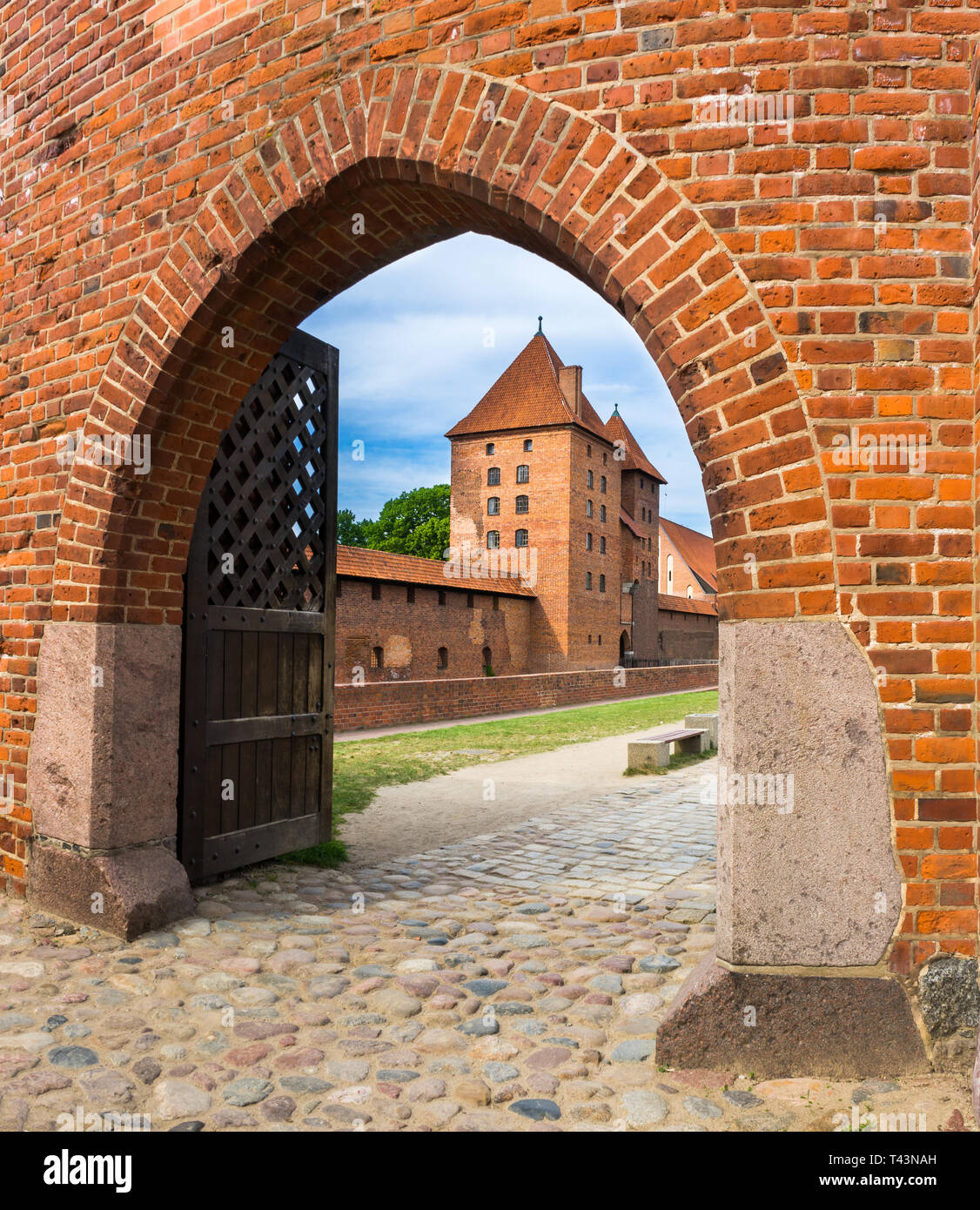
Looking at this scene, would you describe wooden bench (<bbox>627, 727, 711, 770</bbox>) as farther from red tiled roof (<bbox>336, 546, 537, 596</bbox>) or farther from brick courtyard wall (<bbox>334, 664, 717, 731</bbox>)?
red tiled roof (<bbox>336, 546, 537, 596</bbox>)

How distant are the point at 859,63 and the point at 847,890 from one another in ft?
8.20

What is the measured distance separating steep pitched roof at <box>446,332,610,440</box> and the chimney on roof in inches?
12.7

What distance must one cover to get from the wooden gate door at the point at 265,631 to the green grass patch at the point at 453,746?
1.91 ft

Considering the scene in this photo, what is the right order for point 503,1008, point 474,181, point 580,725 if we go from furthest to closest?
point 580,725 → point 503,1008 → point 474,181

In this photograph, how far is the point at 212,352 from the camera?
4.08m

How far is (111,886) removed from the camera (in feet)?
13.0

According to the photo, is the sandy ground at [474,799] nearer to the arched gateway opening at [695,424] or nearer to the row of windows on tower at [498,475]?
the arched gateway opening at [695,424]

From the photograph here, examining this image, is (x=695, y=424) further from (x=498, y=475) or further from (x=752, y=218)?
(x=498, y=475)

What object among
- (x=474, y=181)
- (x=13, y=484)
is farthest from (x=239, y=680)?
(x=474, y=181)

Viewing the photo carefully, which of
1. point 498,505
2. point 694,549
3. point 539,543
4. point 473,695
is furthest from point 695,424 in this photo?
point 694,549

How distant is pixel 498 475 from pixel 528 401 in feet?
10.9

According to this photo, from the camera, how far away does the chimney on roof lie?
36.0 meters

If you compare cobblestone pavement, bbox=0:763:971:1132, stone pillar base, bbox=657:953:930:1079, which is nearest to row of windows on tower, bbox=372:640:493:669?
cobblestone pavement, bbox=0:763:971:1132

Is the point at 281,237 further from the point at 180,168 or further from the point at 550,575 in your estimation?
the point at 550,575
